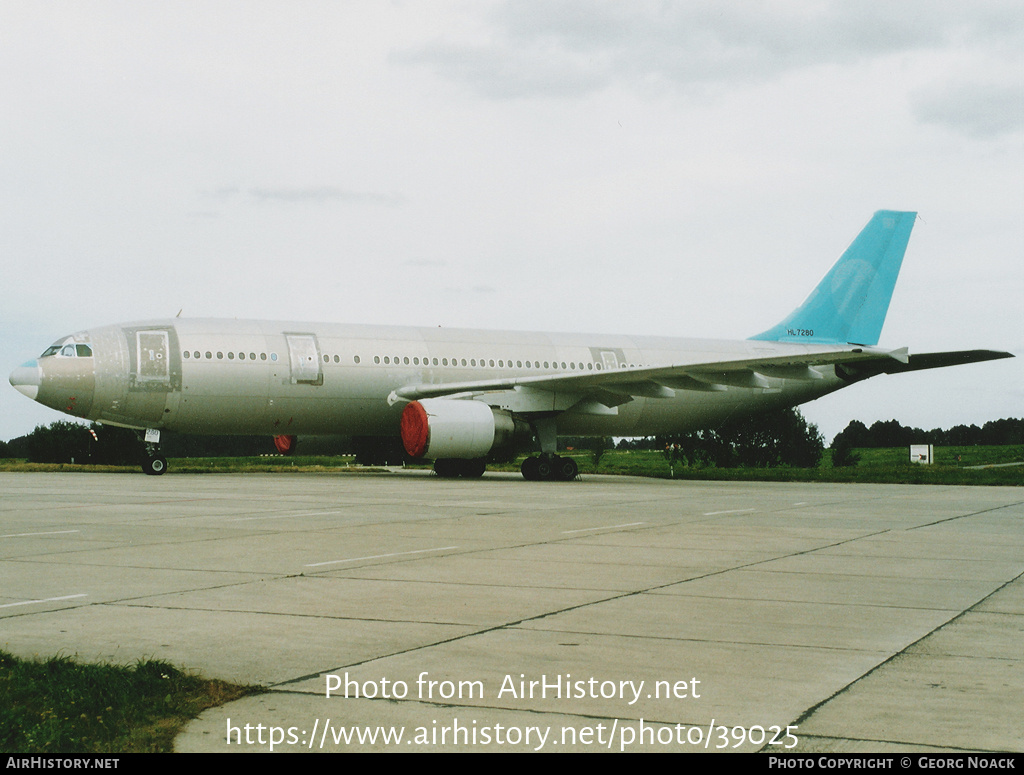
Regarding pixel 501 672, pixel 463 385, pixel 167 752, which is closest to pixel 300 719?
pixel 167 752

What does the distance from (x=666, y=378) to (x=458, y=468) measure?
5599 mm

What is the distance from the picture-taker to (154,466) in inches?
834

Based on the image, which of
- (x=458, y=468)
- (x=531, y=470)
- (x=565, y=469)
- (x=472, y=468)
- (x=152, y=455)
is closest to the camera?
(x=152, y=455)

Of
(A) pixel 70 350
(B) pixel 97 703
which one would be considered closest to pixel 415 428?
(A) pixel 70 350

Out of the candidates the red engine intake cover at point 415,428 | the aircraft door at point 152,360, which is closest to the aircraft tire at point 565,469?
the red engine intake cover at point 415,428

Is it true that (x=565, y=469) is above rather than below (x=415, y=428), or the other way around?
below

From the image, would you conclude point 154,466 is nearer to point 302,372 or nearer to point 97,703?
point 302,372

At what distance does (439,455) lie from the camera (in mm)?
20188

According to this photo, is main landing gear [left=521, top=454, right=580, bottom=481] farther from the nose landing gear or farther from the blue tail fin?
the blue tail fin

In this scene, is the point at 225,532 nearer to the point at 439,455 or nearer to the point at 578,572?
the point at 578,572

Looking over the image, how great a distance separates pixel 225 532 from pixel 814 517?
22.9 feet

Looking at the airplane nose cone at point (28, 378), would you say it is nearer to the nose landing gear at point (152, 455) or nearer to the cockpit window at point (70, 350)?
the cockpit window at point (70, 350)

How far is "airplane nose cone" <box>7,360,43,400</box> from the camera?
1972 cm

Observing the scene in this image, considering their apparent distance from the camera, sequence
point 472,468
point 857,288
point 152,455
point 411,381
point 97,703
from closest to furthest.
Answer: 1. point 97,703
2. point 152,455
3. point 411,381
4. point 472,468
5. point 857,288
